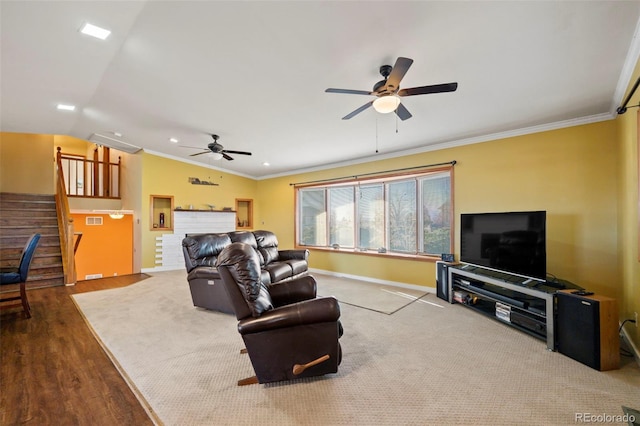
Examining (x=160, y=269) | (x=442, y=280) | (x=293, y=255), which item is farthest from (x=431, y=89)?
(x=160, y=269)

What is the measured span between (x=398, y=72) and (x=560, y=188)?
2936mm

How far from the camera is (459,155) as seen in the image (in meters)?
4.21

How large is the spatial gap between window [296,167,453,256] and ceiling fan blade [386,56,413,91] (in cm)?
266

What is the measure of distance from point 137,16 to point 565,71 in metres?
3.72

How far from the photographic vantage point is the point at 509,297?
2.96 m

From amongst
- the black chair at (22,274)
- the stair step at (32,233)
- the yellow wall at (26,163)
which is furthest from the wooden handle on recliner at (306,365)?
the yellow wall at (26,163)

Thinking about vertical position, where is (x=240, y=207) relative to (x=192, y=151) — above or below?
below

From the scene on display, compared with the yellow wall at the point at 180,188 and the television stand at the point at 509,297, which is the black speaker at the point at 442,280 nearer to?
the television stand at the point at 509,297

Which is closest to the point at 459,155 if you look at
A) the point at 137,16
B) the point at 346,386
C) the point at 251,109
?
the point at 251,109

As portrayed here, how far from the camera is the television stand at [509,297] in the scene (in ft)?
8.35

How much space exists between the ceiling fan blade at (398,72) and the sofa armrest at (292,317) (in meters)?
1.77

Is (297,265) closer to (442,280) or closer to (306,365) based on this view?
(442,280)

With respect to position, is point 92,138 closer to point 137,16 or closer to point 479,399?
point 137,16

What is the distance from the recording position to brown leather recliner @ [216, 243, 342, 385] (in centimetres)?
186
